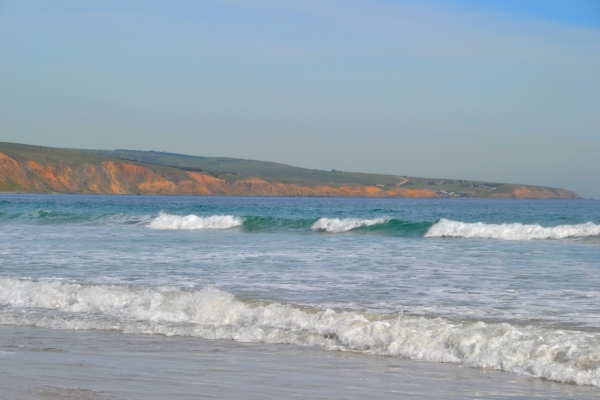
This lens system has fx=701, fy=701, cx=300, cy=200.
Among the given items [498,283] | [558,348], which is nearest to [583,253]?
[498,283]

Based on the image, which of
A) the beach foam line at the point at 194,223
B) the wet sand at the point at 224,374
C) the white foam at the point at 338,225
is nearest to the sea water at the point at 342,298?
the wet sand at the point at 224,374

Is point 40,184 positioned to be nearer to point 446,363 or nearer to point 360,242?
point 360,242

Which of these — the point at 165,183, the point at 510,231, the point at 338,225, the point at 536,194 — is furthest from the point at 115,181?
the point at 510,231

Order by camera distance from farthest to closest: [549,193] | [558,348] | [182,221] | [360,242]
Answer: [549,193] → [182,221] → [360,242] → [558,348]

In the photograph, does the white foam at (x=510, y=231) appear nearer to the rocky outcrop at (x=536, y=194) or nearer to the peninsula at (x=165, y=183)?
the peninsula at (x=165, y=183)

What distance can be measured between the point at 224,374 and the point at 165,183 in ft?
446

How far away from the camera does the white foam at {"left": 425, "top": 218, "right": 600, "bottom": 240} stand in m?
29.4

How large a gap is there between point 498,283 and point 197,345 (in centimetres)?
701

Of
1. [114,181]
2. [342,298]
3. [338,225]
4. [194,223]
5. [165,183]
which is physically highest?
[342,298]

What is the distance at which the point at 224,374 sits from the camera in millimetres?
7309

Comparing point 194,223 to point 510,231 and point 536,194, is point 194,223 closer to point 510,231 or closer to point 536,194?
point 510,231

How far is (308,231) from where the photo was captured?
115 ft

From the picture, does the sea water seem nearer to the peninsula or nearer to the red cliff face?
the red cliff face

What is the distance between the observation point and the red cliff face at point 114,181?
121500mm
